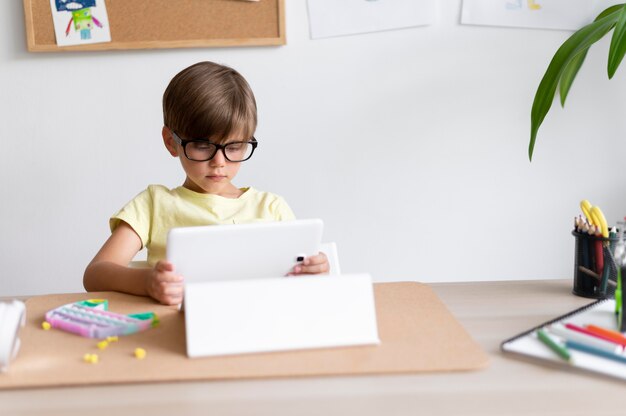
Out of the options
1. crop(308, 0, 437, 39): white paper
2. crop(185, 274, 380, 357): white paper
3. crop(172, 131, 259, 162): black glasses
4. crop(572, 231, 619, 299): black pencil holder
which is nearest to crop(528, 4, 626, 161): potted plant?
crop(308, 0, 437, 39): white paper

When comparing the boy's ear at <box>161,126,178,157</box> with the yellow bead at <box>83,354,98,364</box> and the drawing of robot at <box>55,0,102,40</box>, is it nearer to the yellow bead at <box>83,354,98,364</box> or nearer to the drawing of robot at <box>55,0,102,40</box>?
the yellow bead at <box>83,354,98,364</box>

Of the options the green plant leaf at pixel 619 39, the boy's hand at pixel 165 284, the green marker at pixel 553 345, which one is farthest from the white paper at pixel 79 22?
the green marker at pixel 553 345

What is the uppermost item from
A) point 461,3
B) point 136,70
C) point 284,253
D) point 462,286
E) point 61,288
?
point 461,3

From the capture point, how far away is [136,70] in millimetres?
1990

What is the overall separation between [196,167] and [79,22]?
2.82ft

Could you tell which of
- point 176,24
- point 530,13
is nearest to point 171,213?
point 176,24

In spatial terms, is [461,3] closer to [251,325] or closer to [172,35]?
[172,35]

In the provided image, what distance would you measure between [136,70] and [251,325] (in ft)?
4.36

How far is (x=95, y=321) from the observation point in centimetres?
94

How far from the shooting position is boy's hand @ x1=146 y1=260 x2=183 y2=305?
38.9 inches

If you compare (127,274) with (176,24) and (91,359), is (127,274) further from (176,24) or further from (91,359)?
(176,24)

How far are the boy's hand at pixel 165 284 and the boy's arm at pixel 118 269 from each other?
0.04 m

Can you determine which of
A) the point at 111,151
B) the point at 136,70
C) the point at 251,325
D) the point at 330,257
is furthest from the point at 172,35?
the point at 251,325

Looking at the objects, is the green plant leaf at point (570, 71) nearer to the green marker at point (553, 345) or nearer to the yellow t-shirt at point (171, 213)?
the yellow t-shirt at point (171, 213)
